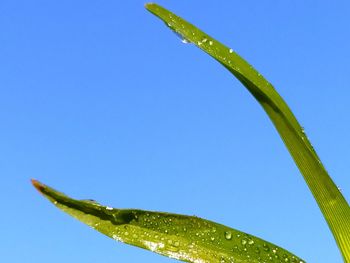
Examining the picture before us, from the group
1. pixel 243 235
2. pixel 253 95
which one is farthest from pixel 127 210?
pixel 253 95

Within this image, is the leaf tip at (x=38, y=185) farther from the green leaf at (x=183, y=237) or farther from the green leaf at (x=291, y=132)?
the green leaf at (x=291, y=132)

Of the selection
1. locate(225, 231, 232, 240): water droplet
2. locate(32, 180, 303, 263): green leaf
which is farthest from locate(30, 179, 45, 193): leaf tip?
locate(225, 231, 232, 240): water droplet

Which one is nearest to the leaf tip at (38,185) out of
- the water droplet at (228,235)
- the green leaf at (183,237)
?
the green leaf at (183,237)

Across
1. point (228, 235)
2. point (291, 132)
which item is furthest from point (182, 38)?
point (228, 235)

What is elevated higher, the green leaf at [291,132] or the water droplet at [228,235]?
the green leaf at [291,132]

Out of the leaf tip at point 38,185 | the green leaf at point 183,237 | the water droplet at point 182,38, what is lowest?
the green leaf at point 183,237

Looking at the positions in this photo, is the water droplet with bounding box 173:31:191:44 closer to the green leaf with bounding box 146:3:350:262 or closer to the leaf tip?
the green leaf with bounding box 146:3:350:262

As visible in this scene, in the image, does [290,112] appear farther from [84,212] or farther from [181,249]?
[84,212]
